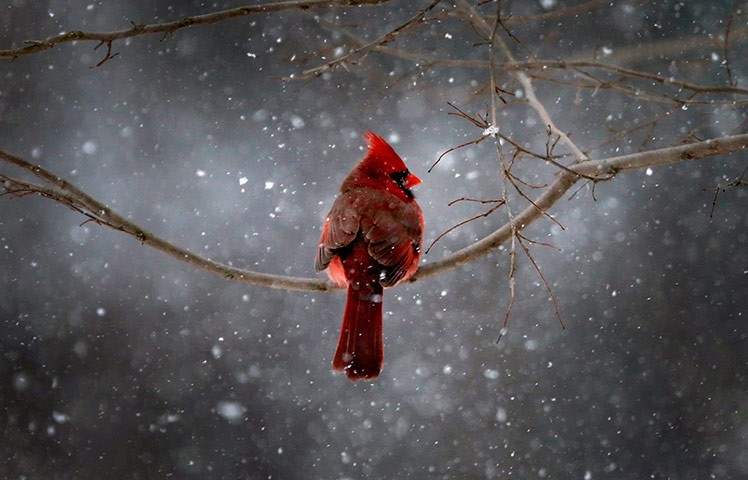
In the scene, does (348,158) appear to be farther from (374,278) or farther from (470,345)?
(374,278)

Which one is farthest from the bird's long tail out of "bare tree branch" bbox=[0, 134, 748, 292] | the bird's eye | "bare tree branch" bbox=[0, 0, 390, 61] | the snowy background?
the snowy background

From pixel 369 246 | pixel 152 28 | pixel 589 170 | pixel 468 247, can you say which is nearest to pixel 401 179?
pixel 369 246

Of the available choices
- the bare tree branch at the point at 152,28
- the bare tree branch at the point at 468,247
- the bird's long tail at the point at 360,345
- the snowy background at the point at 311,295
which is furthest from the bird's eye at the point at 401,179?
the snowy background at the point at 311,295

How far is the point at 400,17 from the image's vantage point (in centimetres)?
730

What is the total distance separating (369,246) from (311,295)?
4.95 metres

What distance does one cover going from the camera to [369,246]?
10.3ft

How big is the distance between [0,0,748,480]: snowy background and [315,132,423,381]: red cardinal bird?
12.2 ft

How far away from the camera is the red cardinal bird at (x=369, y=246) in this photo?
2957mm

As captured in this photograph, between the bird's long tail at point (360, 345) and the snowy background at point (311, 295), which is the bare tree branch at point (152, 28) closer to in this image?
the bird's long tail at point (360, 345)

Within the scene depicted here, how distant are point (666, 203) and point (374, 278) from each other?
554cm

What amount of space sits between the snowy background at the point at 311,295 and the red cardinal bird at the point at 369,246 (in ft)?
12.2

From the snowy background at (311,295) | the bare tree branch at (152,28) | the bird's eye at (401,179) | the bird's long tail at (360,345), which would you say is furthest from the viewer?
the snowy background at (311,295)

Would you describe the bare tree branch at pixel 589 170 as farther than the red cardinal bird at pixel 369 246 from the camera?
No

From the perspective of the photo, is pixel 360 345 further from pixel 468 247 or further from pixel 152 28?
pixel 152 28
